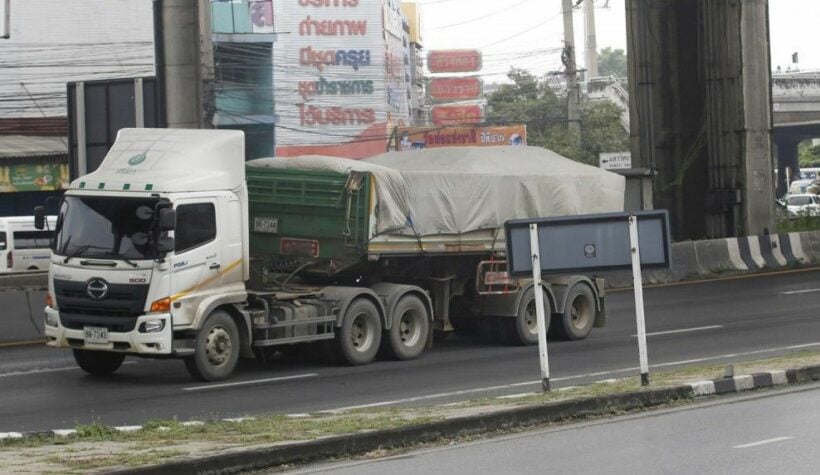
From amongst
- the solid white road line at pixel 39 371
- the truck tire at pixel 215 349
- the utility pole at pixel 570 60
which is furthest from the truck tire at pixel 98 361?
the utility pole at pixel 570 60

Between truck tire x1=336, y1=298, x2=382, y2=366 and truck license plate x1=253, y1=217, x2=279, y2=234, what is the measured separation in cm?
167

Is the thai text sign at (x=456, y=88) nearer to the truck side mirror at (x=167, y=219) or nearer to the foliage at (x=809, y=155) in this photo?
the foliage at (x=809, y=155)

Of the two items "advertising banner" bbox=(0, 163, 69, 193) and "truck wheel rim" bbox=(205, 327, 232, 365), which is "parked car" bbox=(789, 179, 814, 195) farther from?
"truck wheel rim" bbox=(205, 327, 232, 365)

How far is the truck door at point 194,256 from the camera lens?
58.8ft

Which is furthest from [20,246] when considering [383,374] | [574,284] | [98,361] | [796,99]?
[796,99]

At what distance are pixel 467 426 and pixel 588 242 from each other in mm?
3331

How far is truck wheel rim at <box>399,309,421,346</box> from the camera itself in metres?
20.7

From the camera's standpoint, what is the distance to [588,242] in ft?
48.3

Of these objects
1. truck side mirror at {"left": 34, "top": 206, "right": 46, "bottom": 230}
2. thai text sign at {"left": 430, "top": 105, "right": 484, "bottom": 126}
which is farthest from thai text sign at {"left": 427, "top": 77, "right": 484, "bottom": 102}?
truck side mirror at {"left": 34, "top": 206, "right": 46, "bottom": 230}

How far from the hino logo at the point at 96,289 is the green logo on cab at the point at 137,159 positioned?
5.43 feet

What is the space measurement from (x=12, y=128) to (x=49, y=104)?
8.29 feet

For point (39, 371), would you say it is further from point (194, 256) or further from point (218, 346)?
point (194, 256)

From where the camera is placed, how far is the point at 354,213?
1986 centimetres

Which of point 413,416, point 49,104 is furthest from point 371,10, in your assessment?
point 413,416
